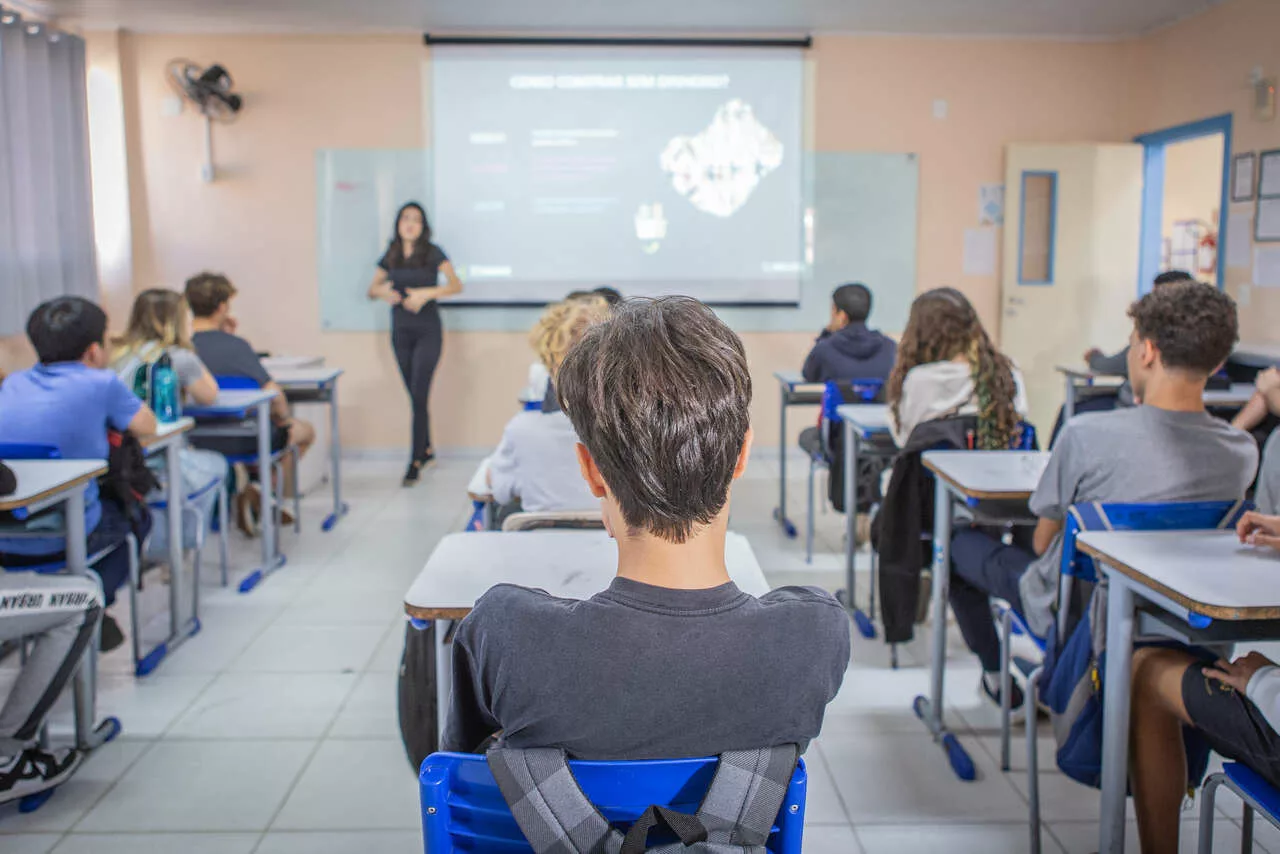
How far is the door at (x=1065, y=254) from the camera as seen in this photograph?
615cm

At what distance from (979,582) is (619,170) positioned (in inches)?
173

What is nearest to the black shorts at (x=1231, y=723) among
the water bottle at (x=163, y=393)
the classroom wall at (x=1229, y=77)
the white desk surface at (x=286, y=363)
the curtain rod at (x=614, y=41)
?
the water bottle at (x=163, y=393)

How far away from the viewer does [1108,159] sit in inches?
241

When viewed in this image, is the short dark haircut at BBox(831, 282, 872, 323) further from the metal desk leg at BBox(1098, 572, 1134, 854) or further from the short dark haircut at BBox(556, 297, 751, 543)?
the short dark haircut at BBox(556, 297, 751, 543)

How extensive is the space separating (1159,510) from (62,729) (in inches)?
106

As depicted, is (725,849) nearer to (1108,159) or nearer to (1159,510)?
(1159,510)

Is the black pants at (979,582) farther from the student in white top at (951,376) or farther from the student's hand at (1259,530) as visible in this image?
the student's hand at (1259,530)

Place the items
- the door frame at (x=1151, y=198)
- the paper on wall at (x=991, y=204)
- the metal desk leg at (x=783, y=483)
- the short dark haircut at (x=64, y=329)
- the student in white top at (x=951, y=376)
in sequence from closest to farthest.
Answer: the short dark haircut at (x=64, y=329) < the student in white top at (x=951, y=376) < the metal desk leg at (x=783, y=483) < the door frame at (x=1151, y=198) < the paper on wall at (x=991, y=204)

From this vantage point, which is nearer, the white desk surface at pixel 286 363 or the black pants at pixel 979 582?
the black pants at pixel 979 582

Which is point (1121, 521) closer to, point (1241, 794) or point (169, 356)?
point (1241, 794)

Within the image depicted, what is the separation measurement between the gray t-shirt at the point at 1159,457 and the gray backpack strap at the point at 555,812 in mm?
1397

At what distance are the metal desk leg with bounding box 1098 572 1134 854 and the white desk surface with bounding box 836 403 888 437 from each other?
1.45 m

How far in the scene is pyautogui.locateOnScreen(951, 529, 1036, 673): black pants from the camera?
7.98 feet

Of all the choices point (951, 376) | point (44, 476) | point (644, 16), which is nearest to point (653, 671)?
point (44, 476)
